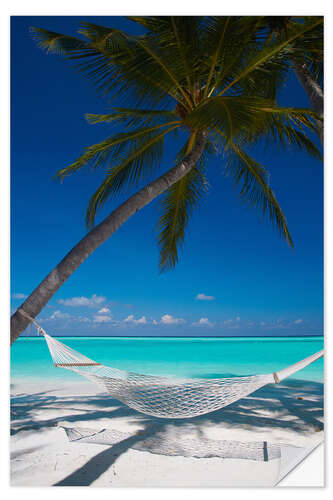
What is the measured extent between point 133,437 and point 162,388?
1.00 meters

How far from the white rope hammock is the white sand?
39 cm

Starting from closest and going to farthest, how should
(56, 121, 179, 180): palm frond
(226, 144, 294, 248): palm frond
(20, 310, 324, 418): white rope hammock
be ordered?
1. (20, 310, 324, 418): white rope hammock
2. (56, 121, 179, 180): palm frond
3. (226, 144, 294, 248): palm frond

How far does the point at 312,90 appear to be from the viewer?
1.93m

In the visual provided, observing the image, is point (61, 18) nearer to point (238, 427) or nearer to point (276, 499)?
point (276, 499)

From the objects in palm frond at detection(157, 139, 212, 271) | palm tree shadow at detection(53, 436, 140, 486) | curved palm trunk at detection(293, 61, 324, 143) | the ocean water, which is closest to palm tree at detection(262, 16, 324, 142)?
curved palm trunk at detection(293, 61, 324, 143)

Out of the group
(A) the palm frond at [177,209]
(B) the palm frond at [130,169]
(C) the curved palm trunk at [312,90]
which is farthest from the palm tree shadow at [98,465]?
(C) the curved palm trunk at [312,90]

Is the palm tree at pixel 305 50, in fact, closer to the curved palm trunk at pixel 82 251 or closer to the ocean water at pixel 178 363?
the curved palm trunk at pixel 82 251

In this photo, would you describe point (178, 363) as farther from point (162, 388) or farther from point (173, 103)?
point (173, 103)

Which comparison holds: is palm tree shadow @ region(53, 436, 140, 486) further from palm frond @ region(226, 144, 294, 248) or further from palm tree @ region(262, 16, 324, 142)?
palm tree @ region(262, 16, 324, 142)

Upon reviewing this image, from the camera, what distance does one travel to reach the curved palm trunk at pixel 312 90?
69.9 inches

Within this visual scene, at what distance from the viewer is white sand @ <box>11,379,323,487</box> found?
5.79ft

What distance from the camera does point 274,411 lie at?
312 centimetres

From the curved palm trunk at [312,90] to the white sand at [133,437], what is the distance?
1.77m
